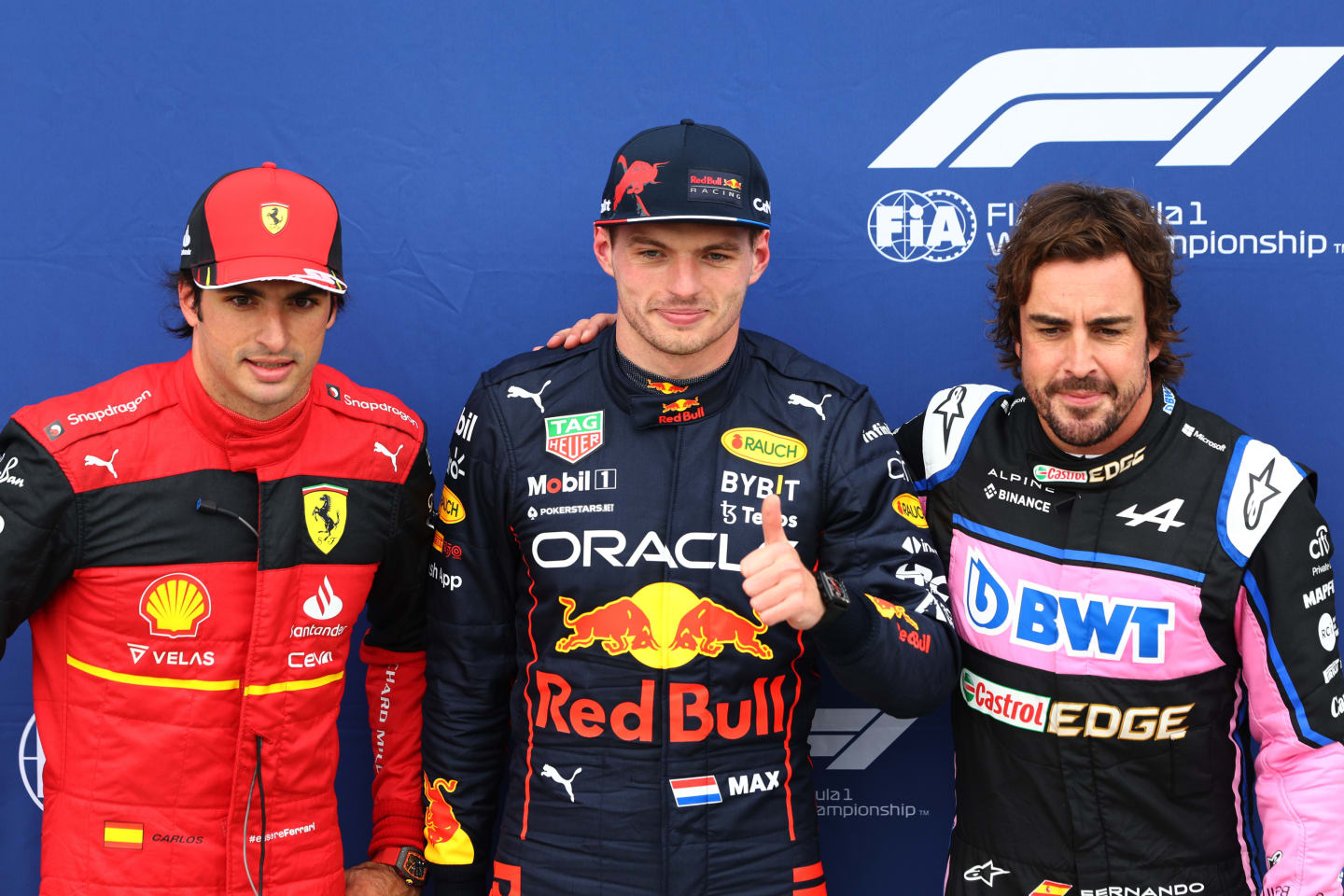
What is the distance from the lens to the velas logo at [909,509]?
6.10ft

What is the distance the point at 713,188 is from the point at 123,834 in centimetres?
139

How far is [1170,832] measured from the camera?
5.99 ft

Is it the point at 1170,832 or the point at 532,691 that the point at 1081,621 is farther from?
the point at 532,691

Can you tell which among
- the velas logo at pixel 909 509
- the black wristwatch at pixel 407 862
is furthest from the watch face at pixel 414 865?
the velas logo at pixel 909 509

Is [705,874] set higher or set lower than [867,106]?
lower

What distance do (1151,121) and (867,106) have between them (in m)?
0.59

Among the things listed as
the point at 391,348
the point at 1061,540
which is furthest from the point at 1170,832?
the point at 391,348

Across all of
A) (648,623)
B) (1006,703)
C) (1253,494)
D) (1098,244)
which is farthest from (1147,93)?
(648,623)

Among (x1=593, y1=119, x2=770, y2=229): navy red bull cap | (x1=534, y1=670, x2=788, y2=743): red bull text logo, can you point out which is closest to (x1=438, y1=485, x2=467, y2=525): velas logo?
(x1=534, y1=670, x2=788, y2=743): red bull text logo

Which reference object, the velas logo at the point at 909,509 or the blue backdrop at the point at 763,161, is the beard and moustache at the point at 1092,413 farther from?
the blue backdrop at the point at 763,161

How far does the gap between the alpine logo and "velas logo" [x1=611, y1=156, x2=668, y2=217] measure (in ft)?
2.62

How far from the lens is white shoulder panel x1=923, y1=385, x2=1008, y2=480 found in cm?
205

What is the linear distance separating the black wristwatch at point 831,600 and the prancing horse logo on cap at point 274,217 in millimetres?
1012

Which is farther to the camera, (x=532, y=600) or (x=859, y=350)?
(x=859, y=350)
